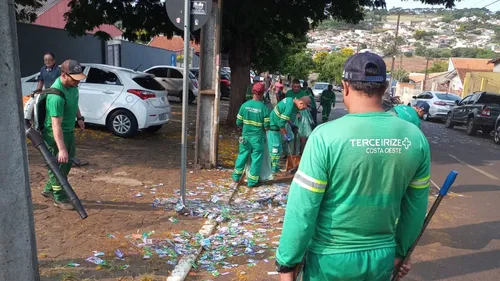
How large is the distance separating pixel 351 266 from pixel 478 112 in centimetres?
1725

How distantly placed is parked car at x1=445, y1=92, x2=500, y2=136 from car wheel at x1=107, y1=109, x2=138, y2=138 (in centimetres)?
1341

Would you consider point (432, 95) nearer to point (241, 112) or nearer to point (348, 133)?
point (241, 112)

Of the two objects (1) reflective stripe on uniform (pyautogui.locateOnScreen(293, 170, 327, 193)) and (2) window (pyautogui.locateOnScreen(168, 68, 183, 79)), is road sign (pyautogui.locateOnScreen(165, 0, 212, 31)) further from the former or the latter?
(2) window (pyautogui.locateOnScreen(168, 68, 183, 79))

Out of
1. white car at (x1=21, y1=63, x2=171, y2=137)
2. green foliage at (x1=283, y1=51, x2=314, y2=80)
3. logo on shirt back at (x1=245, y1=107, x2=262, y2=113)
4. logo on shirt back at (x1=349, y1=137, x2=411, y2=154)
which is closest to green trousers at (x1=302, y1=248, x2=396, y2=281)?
logo on shirt back at (x1=349, y1=137, x2=411, y2=154)

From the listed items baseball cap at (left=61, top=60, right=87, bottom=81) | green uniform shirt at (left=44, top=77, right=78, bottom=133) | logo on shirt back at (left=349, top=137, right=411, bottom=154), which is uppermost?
baseball cap at (left=61, top=60, right=87, bottom=81)

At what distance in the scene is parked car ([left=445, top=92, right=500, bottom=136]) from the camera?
16688 mm

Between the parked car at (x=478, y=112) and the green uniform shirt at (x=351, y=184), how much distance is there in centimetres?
1667

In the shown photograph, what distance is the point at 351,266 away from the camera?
2145mm

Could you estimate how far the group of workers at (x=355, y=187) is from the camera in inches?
81.0

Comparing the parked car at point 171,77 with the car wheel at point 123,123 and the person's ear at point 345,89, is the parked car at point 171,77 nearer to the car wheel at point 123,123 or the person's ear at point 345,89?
the car wheel at point 123,123

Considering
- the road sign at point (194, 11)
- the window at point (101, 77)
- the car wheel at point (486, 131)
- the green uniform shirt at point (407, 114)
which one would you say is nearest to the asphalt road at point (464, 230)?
the green uniform shirt at point (407, 114)

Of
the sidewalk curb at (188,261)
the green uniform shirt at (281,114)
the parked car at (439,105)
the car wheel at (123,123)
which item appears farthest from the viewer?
the parked car at (439,105)

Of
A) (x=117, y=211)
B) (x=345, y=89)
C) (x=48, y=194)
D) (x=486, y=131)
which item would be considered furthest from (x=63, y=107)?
(x=486, y=131)

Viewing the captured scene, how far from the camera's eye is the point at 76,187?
675 cm
